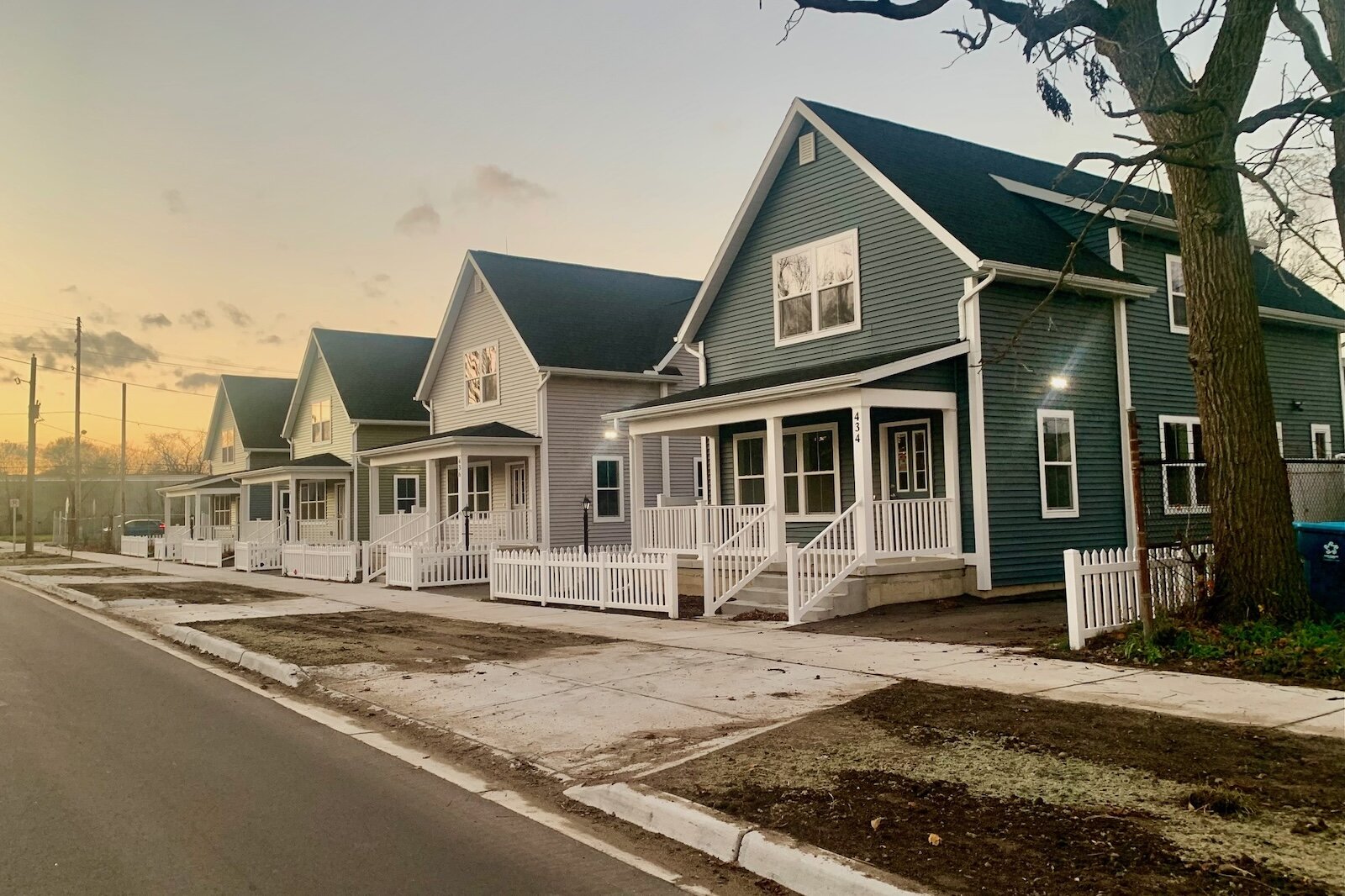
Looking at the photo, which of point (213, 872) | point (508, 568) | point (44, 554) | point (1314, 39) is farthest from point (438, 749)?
point (44, 554)

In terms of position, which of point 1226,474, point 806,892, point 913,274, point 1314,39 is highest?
point 1314,39

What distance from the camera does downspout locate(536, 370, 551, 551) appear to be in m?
26.6

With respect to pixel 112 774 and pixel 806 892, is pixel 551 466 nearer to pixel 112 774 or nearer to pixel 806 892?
pixel 112 774

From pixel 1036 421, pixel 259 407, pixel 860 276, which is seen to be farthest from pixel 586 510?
pixel 259 407

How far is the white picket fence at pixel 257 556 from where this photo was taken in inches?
1373

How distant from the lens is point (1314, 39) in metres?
13.2

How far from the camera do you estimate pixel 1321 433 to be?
23.5 m

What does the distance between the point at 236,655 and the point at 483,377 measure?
1699cm

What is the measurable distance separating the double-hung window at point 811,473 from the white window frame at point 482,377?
1136cm

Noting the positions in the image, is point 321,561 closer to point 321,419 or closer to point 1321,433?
point 321,419

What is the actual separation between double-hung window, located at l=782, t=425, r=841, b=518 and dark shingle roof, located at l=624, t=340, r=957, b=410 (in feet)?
4.59

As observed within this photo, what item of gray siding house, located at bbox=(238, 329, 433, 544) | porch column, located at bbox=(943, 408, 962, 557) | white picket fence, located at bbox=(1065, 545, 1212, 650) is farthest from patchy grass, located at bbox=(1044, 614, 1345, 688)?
gray siding house, located at bbox=(238, 329, 433, 544)

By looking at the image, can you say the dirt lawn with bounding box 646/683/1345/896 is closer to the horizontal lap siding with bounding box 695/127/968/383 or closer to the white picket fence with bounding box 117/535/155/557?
the horizontal lap siding with bounding box 695/127/968/383

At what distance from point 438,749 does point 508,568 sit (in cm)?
1269
